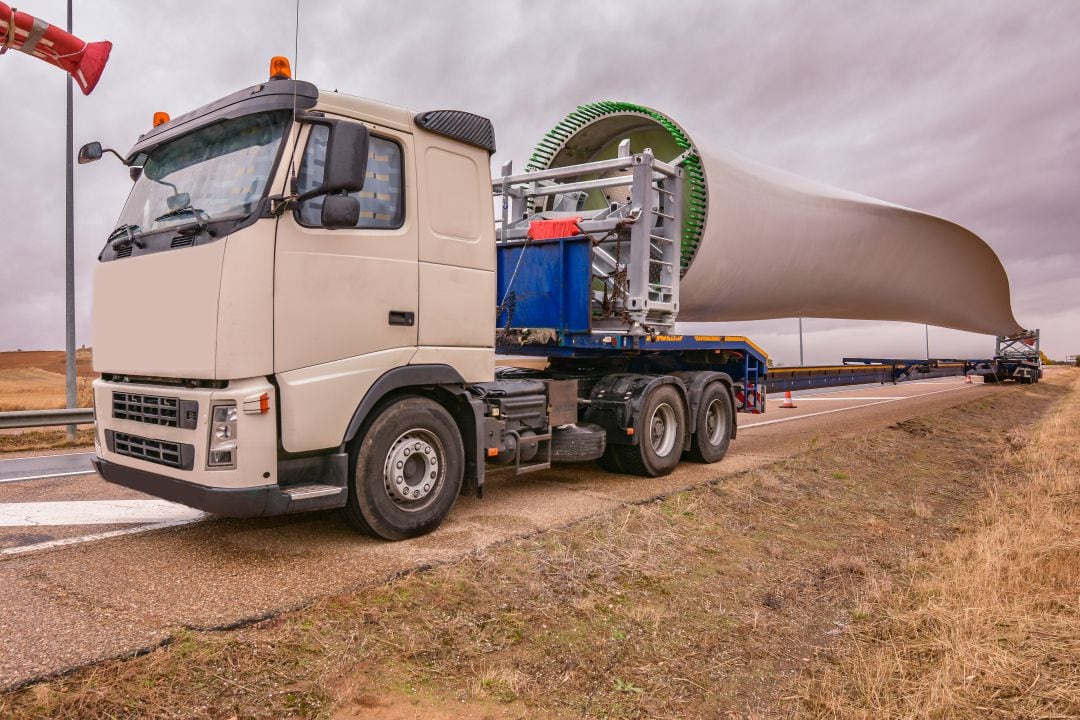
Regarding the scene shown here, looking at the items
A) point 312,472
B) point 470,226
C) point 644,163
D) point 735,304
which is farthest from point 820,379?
point 312,472

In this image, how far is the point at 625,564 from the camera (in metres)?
4.62

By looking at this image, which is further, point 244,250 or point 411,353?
point 411,353

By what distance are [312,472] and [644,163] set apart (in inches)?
181

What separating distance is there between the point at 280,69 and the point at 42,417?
271 inches

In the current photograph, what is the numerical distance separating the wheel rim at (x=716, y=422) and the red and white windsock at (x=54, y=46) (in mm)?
9552

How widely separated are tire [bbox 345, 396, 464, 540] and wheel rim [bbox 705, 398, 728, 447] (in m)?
4.32

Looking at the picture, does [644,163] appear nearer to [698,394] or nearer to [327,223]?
[698,394]

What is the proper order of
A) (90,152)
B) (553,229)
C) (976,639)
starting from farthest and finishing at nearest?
(553,229) < (90,152) < (976,639)

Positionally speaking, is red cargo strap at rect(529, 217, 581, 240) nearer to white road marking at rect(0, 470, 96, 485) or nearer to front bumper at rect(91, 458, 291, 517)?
front bumper at rect(91, 458, 291, 517)

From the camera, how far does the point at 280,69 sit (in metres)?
4.54

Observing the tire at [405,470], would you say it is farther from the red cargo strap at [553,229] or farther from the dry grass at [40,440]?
the dry grass at [40,440]

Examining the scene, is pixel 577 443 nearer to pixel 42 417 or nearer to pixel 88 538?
pixel 88 538

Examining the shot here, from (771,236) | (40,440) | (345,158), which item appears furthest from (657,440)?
(40,440)

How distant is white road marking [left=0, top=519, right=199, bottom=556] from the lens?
15.0 feet
